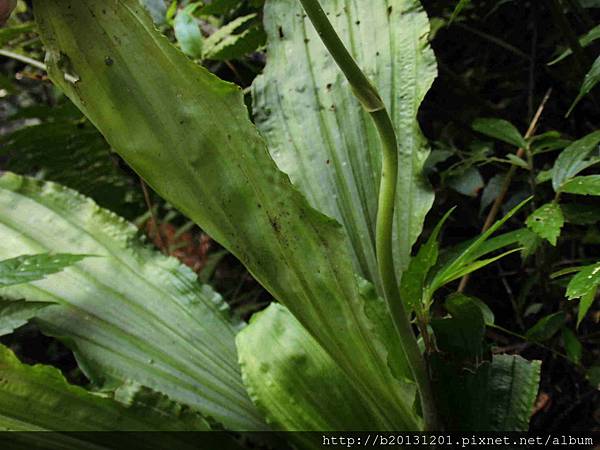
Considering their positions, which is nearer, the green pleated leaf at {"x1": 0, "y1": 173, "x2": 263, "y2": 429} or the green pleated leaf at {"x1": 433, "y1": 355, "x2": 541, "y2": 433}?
the green pleated leaf at {"x1": 433, "y1": 355, "x2": 541, "y2": 433}

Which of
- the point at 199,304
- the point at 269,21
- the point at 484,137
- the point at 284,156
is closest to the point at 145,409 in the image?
the point at 199,304

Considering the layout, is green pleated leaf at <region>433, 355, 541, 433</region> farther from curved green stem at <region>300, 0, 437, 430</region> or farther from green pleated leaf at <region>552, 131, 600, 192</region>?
green pleated leaf at <region>552, 131, 600, 192</region>

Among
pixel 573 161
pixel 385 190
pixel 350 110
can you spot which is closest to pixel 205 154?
pixel 385 190

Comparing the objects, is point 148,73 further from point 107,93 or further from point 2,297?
point 2,297

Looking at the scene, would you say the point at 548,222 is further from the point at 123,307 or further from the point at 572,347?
the point at 123,307

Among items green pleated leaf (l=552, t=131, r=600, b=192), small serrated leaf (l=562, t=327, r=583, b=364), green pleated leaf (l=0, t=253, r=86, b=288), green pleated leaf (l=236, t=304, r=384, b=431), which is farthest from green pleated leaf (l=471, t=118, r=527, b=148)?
green pleated leaf (l=0, t=253, r=86, b=288)
